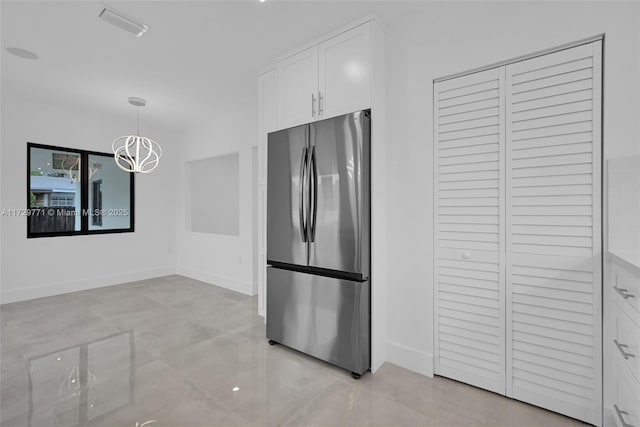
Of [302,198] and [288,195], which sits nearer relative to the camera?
[302,198]

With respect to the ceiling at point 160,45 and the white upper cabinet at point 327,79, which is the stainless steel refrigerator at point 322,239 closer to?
the white upper cabinet at point 327,79

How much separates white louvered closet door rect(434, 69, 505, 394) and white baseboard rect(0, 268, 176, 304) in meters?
4.93

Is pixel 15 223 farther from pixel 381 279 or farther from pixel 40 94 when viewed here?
pixel 381 279

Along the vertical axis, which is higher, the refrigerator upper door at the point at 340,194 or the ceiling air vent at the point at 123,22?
the ceiling air vent at the point at 123,22

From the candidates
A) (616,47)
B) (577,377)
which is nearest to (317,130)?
(616,47)

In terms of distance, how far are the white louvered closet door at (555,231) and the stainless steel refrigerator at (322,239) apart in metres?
0.94

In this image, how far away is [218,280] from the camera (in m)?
4.73

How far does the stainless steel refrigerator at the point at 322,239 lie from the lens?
2117mm

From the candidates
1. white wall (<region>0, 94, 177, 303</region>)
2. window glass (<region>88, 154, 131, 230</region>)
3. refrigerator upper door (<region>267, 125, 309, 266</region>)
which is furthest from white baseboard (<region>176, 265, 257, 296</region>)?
refrigerator upper door (<region>267, 125, 309, 266</region>)

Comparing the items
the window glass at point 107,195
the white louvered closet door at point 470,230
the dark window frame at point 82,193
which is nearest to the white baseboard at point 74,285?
the dark window frame at point 82,193

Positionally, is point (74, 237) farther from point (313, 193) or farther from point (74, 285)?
point (313, 193)

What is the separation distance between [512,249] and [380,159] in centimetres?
108

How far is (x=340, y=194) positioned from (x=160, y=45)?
7.07 feet

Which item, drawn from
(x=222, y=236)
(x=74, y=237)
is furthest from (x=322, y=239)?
(x=74, y=237)
